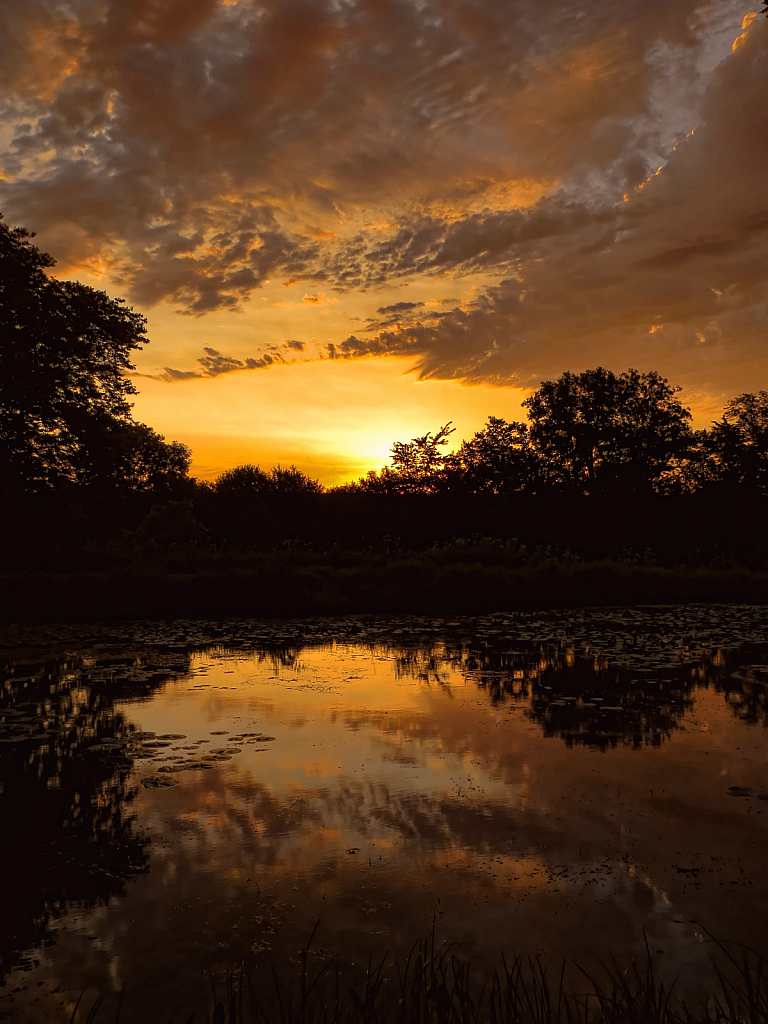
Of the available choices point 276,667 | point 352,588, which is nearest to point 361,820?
point 276,667

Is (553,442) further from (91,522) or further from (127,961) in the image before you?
(127,961)

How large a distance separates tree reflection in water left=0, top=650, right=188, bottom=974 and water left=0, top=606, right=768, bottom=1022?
0.10 ft

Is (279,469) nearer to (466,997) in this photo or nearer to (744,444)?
(744,444)

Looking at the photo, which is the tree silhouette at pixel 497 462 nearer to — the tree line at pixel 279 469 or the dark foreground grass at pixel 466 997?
the tree line at pixel 279 469

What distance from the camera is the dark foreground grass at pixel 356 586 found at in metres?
22.5

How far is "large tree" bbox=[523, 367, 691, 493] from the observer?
167 feet

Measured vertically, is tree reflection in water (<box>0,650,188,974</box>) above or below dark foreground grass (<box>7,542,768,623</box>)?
below

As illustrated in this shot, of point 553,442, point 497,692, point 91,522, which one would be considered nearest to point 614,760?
point 497,692

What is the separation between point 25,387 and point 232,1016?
27174 millimetres

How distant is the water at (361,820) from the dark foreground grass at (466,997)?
0.54 ft

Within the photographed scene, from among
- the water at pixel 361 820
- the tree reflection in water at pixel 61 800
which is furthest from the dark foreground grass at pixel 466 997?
the tree reflection in water at pixel 61 800

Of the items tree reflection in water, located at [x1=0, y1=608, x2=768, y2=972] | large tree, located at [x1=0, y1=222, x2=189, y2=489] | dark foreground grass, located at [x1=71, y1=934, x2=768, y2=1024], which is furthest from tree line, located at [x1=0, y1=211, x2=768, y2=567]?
dark foreground grass, located at [x1=71, y1=934, x2=768, y2=1024]

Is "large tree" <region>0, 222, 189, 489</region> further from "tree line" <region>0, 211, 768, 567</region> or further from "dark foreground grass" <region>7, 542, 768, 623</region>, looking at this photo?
"dark foreground grass" <region>7, 542, 768, 623</region>

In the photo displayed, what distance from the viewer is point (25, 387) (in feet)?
86.9
